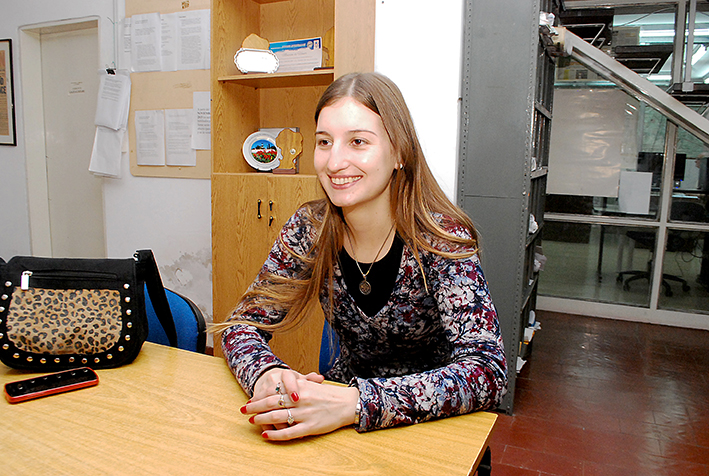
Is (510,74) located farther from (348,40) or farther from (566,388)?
(566,388)

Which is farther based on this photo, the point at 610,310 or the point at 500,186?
the point at 610,310

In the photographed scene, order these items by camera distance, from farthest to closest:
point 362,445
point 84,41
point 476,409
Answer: point 84,41
point 476,409
point 362,445

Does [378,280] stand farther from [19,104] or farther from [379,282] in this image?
[19,104]

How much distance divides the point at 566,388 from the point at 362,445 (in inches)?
101

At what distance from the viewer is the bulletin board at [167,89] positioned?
3.35m

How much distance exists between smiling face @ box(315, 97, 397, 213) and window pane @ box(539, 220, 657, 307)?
12.3ft

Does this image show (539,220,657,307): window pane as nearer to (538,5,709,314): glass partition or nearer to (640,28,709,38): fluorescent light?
(538,5,709,314): glass partition

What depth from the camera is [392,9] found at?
259 cm

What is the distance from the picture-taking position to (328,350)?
1521 millimetres

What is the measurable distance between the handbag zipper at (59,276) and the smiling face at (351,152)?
0.54 m

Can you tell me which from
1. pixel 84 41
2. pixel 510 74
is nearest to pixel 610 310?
pixel 510 74

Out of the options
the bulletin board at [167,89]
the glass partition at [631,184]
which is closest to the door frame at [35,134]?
the bulletin board at [167,89]

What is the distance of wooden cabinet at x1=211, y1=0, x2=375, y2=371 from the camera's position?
2.56 m

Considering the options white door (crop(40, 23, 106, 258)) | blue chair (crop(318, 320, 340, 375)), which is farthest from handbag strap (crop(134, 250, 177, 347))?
white door (crop(40, 23, 106, 258))
